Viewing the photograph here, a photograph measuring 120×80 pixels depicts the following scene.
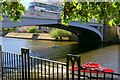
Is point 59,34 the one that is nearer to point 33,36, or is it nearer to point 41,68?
point 33,36

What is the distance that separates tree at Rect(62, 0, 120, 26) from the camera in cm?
332

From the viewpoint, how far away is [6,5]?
3900 millimetres

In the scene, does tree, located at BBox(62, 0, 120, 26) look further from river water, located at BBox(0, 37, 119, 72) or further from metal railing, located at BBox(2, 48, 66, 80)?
river water, located at BBox(0, 37, 119, 72)

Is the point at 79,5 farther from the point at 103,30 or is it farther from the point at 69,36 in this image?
the point at 69,36

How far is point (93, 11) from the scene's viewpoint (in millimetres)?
3502

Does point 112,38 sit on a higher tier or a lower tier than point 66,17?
lower

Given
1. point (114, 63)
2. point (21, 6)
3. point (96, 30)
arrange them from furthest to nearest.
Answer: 1. point (96, 30)
2. point (114, 63)
3. point (21, 6)

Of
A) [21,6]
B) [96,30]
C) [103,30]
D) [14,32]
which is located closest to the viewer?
[21,6]

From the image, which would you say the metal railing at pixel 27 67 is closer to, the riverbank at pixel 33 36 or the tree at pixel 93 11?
the tree at pixel 93 11

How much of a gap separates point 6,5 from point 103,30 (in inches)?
1540

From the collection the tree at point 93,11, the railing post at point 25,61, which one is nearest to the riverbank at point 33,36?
the railing post at point 25,61

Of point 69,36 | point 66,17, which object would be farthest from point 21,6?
point 69,36

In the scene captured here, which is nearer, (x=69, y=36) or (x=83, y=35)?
(x=83, y=35)

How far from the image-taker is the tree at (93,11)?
131 inches
